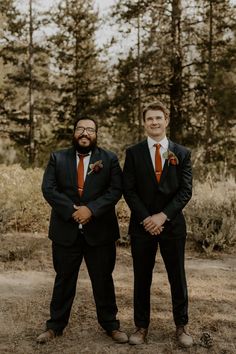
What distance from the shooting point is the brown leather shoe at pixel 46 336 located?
14.1 ft

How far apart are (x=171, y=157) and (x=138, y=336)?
1.69 m

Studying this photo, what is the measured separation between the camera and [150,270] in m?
4.29

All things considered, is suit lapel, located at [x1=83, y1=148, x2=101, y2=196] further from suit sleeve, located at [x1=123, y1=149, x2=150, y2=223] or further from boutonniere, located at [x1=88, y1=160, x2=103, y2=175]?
suit sleeve, located at [x1=123, y1=149, x2=150, y2=223]

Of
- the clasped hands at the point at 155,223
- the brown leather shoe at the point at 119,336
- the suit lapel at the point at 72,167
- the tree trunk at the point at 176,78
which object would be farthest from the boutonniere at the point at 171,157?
the tree trunk at the point at 176,78

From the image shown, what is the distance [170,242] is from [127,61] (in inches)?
715

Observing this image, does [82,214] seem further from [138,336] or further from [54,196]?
[138,336]

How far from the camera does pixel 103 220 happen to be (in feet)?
14.1

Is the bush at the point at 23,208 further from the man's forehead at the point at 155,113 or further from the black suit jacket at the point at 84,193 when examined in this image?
the man's forehead at the point at 155,113

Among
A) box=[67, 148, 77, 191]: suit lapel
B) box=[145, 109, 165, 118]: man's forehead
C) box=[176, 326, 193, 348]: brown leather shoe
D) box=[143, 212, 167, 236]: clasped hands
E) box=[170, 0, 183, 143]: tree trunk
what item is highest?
box=[170, 0, 183, 143]: tree trunk

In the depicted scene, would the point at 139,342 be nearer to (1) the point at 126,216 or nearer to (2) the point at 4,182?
(1) the point at 126,216

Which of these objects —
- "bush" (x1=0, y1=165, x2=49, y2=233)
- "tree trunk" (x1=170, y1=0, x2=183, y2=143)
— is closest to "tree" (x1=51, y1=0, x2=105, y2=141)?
"tree trunk" (x1=170, y1=0, x2=183, y2=143)

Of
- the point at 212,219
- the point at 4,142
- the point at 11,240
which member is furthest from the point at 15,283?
the point at 4,142

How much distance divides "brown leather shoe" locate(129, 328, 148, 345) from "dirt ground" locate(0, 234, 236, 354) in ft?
0.20

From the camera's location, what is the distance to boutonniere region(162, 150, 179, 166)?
13.5ft
